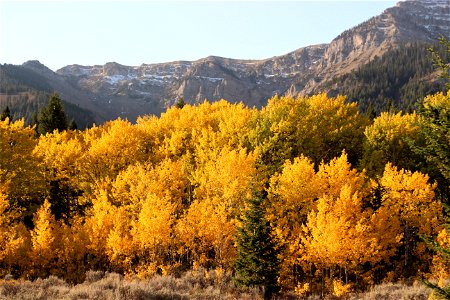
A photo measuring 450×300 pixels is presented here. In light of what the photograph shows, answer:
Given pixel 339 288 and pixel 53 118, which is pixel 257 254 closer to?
pixel 339 288

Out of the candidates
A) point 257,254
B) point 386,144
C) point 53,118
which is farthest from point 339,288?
point 53,118

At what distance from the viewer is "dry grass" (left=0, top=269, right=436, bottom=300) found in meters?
24.2

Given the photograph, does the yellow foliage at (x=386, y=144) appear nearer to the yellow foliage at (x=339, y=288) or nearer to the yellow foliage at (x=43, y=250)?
the yellow foliage at (x=339, y=288)

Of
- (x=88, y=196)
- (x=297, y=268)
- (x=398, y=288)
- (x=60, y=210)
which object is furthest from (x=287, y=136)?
(x=60, y=210)

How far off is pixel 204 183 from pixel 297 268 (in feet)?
44.0

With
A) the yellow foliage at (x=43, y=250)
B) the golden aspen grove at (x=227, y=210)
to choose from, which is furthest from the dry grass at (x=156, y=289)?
the yellow foliage at (x=43, y=250)

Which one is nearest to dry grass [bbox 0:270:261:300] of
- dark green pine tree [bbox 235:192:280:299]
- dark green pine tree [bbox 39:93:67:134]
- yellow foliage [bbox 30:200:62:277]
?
dark green pine tree [bbox 235:192:280:299]

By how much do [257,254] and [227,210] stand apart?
944 cm

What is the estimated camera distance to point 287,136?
47.3 metres

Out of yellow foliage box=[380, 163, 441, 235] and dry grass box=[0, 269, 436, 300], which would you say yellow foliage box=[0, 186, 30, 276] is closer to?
dry grass box=[0, 269, 436, 300]

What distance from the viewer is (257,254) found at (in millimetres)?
30500

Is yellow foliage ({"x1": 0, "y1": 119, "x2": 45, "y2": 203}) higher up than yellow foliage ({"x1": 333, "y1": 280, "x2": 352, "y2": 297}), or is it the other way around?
yellow foliage ({"x1": 0, "y1": 119, "x2": 45, "y2": 203})

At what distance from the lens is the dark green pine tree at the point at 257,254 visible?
30.2m

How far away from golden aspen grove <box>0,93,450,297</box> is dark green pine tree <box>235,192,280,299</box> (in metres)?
1.70
